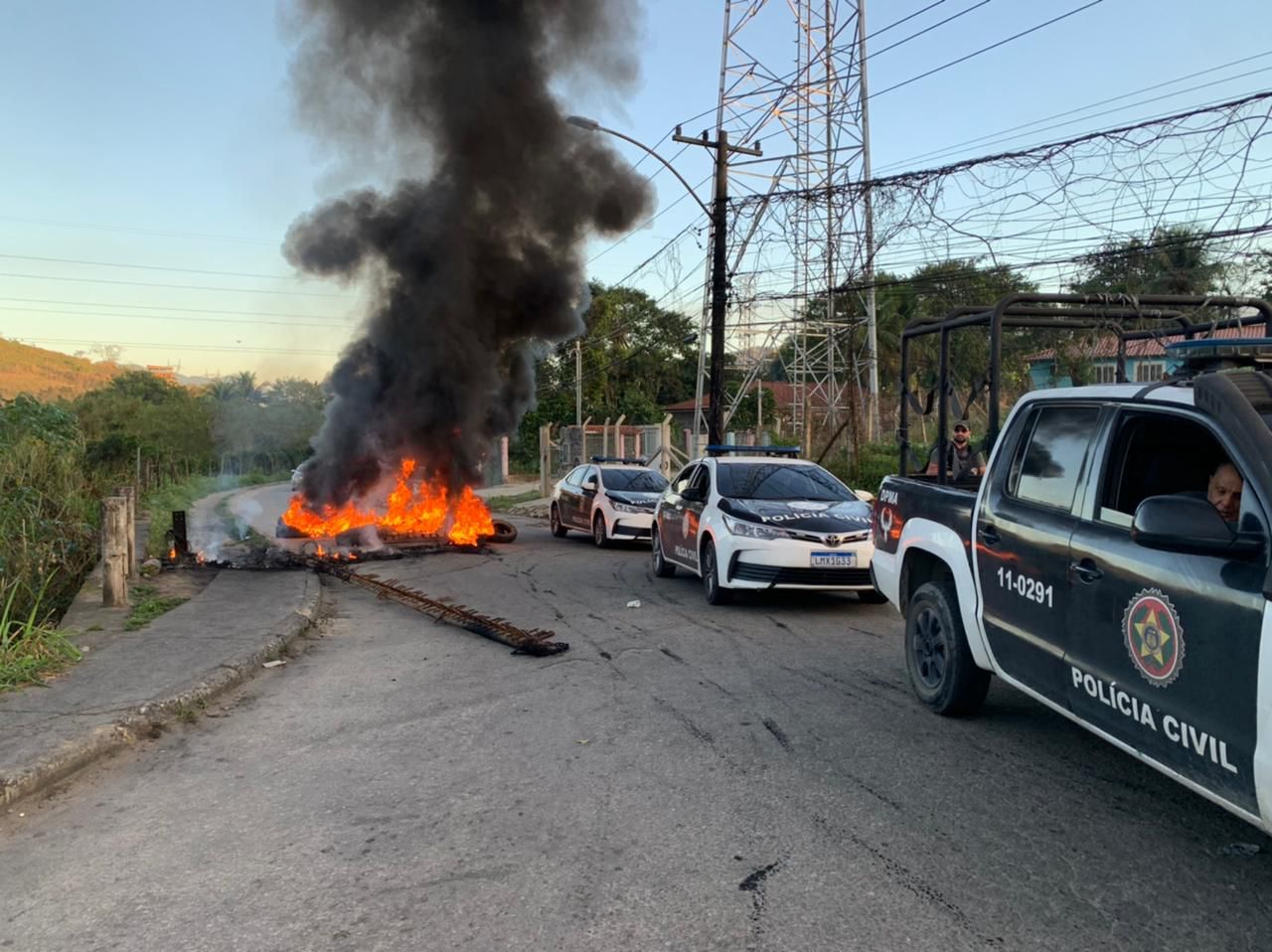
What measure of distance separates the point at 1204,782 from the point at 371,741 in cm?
393

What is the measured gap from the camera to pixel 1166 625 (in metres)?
3.04

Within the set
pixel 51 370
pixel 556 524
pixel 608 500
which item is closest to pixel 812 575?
pixel 608 500

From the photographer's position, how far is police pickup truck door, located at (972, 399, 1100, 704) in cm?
382

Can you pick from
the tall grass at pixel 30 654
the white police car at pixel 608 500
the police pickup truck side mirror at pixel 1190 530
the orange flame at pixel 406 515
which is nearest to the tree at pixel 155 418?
the orange flame at pixel 406 515

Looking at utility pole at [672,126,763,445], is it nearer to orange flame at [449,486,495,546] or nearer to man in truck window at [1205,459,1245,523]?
orange flame at [449,486,495,546]

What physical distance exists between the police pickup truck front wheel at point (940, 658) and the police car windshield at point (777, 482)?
3958 millimetres

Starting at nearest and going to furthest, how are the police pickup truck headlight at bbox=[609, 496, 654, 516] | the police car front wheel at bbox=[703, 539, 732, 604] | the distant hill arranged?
the police car front wheel at bbox=[703, 539, 732, 604], the police pickup truck headlight at bbox=[609, 496, 654, 516], the distant hill

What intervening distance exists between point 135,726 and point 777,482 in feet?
21.0

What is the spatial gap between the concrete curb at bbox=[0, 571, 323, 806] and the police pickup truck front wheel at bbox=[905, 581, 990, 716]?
442cm

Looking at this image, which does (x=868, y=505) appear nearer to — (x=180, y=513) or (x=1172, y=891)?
(x=1172, y=891)

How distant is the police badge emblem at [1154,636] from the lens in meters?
2.99

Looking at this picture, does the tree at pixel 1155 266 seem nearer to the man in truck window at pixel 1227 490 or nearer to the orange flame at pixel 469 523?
the man in truck window at pixel 1227 490

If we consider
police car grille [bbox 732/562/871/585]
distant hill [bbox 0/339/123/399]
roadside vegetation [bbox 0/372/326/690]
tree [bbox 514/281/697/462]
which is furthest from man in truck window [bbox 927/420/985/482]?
distant hill [bbox 0/339/123/399]

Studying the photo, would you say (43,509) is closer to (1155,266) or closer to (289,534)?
(289,534)
